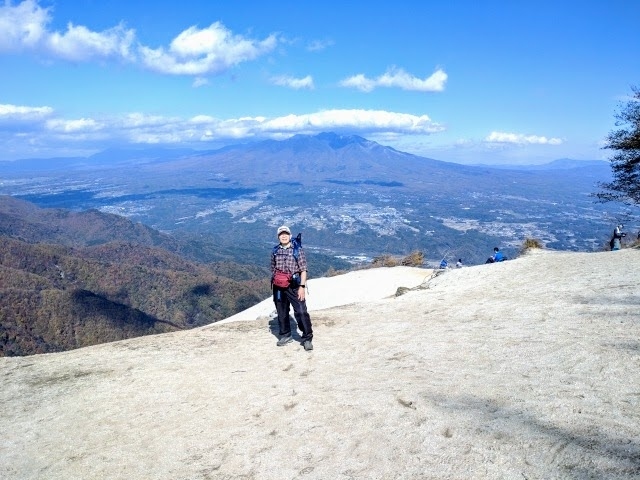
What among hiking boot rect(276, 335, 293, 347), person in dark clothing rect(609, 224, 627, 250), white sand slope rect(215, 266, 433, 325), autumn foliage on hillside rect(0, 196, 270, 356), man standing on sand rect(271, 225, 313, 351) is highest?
man standing on sand rect(271, 225, 313, 351)

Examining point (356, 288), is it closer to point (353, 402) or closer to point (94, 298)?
point (353, 402)

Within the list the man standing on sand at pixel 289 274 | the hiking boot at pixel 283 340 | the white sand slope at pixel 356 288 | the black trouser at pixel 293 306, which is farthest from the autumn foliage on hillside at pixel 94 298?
the man standing on sand at pixel 289 274

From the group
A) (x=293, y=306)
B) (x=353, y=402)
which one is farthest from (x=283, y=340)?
(x=353, y=402)

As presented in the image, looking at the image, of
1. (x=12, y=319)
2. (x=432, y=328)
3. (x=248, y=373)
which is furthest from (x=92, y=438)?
(x=12, y=319)

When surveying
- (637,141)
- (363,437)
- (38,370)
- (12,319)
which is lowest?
(12,319)

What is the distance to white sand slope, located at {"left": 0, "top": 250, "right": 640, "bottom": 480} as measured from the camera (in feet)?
17.3

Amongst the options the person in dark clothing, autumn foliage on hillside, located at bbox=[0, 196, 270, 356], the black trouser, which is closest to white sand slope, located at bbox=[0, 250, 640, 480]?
the black trouser

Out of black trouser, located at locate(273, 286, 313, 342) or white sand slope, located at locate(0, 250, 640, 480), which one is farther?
black trouser, located at locate(273, 286, 313, 342)

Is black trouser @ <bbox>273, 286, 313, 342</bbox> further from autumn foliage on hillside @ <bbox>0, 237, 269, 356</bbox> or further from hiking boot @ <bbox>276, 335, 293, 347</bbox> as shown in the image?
autumn foliage on hillside @ <bbox>0, 237, 269, 356</bbox>

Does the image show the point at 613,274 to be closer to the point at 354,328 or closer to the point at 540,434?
the point at 354,328

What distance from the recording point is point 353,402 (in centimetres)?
688

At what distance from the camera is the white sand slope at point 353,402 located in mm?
5262

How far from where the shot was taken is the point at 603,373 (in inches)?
280

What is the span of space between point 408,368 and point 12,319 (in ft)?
327
